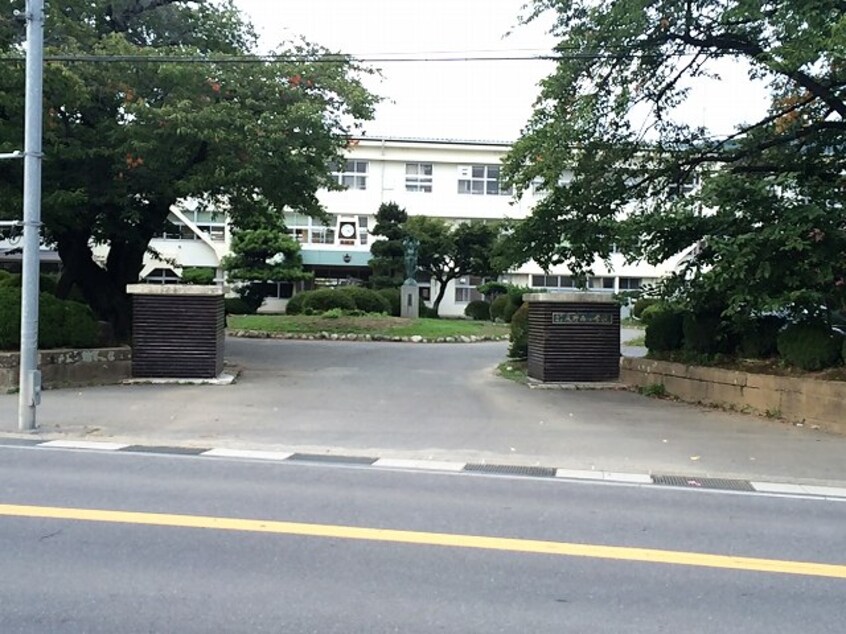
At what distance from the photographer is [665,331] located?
50.2ft

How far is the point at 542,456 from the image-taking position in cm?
902

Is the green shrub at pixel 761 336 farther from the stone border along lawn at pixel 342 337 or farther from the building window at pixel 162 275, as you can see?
the building window at pixel 162 275

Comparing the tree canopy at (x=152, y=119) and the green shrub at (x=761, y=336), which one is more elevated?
the tree canopy at (x=152, y=119)

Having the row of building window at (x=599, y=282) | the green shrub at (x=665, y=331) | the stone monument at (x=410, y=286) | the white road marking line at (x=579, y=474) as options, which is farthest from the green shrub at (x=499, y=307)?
the white road marking line at (x=579, y=474)

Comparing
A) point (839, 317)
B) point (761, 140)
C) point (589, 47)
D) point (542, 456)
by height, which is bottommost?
point (542, 456)

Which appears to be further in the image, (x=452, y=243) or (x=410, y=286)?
(x=452, y=243)

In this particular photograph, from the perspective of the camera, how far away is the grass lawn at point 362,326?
28609mm

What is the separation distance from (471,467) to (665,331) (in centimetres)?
821

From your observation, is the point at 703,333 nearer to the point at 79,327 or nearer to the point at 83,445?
the point at 83,445

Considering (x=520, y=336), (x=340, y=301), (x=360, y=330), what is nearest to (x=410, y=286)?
(x=340, y=301)

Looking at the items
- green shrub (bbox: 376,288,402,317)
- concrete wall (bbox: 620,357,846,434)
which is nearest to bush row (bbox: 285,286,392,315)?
green shrub (bbox: 376,288,402,317)

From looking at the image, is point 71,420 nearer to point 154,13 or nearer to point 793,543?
point 793,543

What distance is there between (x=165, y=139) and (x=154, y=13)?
5.47 meters

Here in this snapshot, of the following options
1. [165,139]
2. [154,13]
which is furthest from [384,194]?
[165,139]
